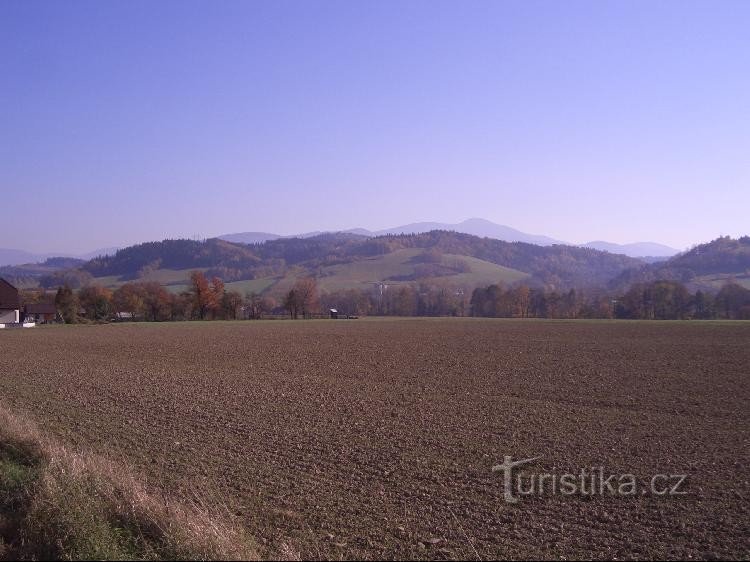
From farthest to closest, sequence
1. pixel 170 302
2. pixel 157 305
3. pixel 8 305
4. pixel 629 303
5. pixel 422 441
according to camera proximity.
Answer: pixel 629 303, pixel 170 302, pixel 157 305, pixel 8 305, pixel 422 441

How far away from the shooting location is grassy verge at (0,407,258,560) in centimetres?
628

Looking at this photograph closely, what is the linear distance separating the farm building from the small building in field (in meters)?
9.31

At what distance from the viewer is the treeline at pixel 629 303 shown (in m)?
90.3

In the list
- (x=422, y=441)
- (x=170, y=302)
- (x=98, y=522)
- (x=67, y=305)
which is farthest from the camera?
(x=170, y=302)

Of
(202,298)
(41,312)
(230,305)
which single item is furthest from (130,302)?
(230,305)

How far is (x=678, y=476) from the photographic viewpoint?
1051 cm

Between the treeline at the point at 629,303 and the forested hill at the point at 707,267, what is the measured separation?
24115 millimetres

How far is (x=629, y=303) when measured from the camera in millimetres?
94938

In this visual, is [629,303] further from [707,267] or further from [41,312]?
[41,312]

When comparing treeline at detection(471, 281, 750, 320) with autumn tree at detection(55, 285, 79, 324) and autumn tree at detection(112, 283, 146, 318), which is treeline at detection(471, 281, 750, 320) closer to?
autumn tree at detection(112, 283, 146, 318)

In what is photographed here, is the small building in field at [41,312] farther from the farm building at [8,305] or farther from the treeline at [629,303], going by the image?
the treeline at [629,303]

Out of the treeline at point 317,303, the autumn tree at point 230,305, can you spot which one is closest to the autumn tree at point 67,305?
the treeline at point 317,303

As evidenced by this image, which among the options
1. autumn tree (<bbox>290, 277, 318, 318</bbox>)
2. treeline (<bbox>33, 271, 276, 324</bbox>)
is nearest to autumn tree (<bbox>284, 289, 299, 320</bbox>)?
autumn tree (<bbox>290, 277, 318, 318</bbox>)

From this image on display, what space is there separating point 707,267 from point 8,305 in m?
143
